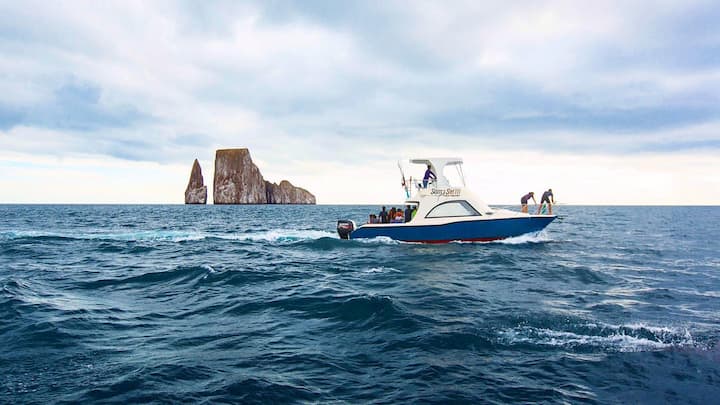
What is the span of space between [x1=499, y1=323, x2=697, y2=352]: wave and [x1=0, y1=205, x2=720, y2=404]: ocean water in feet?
0.15

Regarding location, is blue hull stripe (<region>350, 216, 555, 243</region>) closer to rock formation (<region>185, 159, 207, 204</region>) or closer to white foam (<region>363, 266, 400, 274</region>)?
white foam (<region>363, 266, 400, 274</region>)

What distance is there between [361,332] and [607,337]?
4.33 metres

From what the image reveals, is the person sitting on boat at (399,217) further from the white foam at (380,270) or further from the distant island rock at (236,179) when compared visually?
the distant island rock at (236,179)

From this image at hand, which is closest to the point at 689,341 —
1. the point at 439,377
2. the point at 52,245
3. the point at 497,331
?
→ the point at 497,331

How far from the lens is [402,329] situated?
7.91m

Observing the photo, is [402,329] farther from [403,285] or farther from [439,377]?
[403,285]

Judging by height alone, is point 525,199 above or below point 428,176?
below

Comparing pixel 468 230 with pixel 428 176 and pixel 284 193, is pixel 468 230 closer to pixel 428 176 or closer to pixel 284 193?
pixel 428 176

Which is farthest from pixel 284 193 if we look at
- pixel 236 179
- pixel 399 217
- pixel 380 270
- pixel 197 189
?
pixel 380 270

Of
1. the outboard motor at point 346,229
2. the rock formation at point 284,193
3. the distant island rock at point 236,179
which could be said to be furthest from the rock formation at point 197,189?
the outboard motor at point 346,229

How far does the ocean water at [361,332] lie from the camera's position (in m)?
5.45

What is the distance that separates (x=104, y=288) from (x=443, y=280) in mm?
9807

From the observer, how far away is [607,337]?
743cm

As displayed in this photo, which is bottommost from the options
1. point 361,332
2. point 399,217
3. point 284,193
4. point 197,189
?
point 361,332
